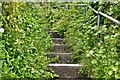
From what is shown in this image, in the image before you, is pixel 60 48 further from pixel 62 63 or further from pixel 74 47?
pixel 62 63

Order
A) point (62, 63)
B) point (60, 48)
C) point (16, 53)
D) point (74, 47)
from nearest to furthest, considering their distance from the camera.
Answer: point (16, 53)
point (62, 63)
point (74, 47)
point (60, 48)

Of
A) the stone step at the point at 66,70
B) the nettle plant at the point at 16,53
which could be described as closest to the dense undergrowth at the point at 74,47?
the nettle plant at the point at 16,53

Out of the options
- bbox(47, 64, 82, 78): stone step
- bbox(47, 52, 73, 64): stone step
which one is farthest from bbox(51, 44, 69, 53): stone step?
bbox(47, 64, 82, 78): stone step

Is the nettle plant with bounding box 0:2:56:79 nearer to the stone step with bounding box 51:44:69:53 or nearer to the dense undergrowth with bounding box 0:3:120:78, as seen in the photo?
the dense undergrowth with bounding box 0:3:120:78

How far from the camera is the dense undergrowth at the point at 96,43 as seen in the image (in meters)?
3.16

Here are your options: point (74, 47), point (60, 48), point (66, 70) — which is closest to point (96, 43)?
point (66, 70)

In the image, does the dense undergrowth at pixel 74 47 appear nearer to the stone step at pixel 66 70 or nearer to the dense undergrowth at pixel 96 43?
the dense undergrowth at pixel 96 43

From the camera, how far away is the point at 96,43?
410cm

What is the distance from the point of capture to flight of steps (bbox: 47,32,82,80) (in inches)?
156

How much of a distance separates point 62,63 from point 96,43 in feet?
2.37

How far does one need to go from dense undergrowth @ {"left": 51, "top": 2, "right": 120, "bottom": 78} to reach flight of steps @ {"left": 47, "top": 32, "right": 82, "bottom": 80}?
122mm

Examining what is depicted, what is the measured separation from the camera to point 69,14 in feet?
21.2

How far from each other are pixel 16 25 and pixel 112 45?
3.80 feet

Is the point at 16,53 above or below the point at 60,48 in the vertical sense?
A: above
